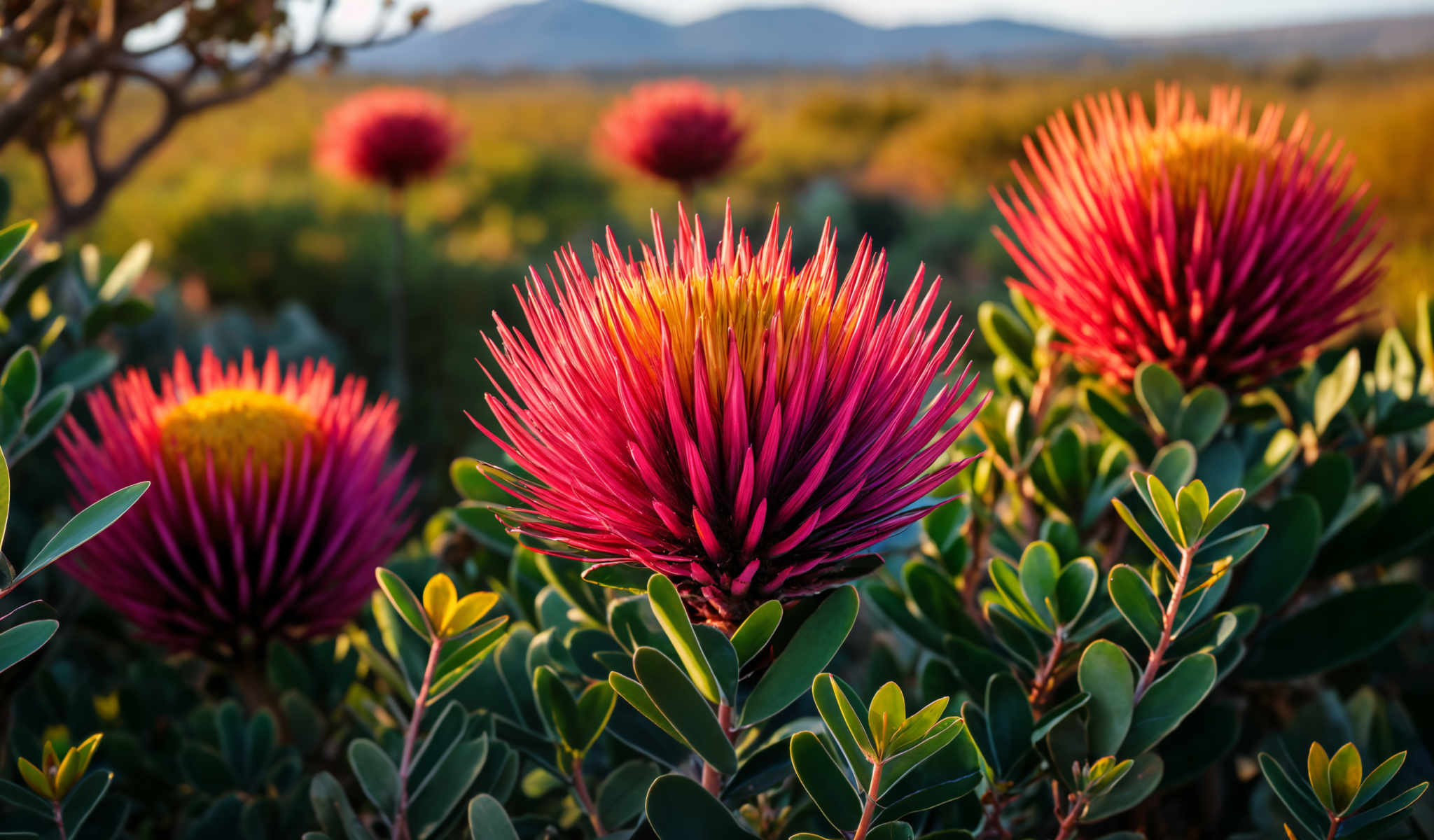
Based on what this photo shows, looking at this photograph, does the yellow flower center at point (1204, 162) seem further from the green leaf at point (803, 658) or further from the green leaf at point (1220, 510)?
the green leaf at point (803, 658)

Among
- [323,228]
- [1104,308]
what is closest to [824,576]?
[1104,308]

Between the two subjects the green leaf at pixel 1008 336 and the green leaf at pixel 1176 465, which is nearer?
the green leaf at pixel 1176 465

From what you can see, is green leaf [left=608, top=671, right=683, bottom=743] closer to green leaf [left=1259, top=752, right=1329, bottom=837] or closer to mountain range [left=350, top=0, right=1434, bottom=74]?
green leaf [left=1259, top=752, right=1329, bottom=837]

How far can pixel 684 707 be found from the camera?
51 cm

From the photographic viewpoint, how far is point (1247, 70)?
2400 centimetres

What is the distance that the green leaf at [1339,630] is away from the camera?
0.73 metres

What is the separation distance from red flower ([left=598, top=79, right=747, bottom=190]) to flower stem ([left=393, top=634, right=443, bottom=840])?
3.18 metres

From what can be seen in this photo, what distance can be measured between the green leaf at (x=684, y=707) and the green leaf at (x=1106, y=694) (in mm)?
238

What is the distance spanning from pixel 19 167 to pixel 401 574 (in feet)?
22.7

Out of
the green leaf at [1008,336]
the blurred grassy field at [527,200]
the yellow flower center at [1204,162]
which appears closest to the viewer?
the yellow flower center at [1204,162]

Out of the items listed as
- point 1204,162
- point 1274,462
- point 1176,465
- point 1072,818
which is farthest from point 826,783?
point 1204,162

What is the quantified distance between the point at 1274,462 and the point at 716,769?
0.53m

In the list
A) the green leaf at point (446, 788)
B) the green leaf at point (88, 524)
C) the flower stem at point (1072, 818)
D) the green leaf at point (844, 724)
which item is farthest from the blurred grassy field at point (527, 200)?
the green leaf at point (88, 524)

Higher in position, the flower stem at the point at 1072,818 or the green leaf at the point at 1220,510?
the green leaf at the point at 1220,510
